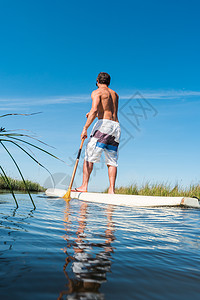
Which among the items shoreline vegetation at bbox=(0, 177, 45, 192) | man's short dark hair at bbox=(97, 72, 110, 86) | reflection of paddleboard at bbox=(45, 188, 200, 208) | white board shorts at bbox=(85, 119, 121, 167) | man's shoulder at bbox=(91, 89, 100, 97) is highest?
man's short dark hair at bbox=(97, 72, 110, 86)

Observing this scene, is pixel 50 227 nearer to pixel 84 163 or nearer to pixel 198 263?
pixel 198 263

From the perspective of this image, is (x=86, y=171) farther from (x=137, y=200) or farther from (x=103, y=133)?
(x=137, y=200)

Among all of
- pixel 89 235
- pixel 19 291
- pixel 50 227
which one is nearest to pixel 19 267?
pixel 19 291

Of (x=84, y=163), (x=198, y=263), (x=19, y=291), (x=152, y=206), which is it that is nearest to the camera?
(x=19, y=291)

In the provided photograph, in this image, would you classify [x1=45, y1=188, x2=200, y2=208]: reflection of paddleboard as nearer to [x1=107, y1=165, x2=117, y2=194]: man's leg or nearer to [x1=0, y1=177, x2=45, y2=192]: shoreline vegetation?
[x1=107, y1=165, x2=117, y2=194]: man's leg

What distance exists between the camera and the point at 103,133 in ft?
21.5

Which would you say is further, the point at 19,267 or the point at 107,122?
the point at 107,122

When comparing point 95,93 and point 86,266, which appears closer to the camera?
point 86,266

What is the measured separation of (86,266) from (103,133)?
5.50 meters

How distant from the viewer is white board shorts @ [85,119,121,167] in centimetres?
654

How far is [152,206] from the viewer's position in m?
5.43

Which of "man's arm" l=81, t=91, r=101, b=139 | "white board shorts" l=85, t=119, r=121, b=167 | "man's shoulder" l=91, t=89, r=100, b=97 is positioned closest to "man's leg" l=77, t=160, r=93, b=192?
"white board shorts" l=85, t=119, r=121, b=167

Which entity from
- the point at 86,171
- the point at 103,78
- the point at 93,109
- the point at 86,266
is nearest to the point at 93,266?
the point at 86,266

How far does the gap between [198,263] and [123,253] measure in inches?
16.3
